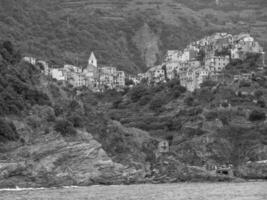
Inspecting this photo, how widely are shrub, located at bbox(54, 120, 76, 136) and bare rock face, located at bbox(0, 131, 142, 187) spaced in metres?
0.75

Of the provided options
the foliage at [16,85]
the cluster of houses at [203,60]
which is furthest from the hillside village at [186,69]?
the foliage at [16,85]

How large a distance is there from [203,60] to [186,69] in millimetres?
3347

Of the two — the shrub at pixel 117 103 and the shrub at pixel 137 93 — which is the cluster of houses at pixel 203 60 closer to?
the shrub at pixel 137 93

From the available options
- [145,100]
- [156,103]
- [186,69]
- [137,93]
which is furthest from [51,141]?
[186,69]

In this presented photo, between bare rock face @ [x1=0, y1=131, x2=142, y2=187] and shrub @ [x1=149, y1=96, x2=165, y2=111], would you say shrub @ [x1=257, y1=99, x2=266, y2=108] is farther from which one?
bare rock face @ [x1=0, y1=131, x2=142, y2=187]

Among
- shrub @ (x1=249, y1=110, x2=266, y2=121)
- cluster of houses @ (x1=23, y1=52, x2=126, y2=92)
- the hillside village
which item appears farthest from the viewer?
cluster of houses @ (x1=23, y1=52, x2=126, y2=92)

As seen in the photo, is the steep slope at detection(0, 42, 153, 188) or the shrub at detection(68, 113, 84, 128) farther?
the shrub at detection(68, 113, 84, 128)

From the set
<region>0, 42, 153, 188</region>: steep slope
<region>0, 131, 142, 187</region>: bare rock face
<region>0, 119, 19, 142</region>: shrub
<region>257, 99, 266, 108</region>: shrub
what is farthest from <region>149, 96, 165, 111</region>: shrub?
<region>0, 119, 19, 142</region>: shrub

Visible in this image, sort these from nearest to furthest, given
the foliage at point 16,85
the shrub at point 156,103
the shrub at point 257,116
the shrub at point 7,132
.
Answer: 1. the shrub at point 7,132
2. the foliage at point 16,85
3. the shrub at point 257,116
4. the shrub at point 156,103

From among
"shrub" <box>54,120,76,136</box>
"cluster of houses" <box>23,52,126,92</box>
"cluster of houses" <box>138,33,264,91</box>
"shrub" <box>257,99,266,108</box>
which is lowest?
"shrub" <box>54,120,76,136</box>

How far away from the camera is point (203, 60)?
134 m

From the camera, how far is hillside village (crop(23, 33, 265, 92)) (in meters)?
128

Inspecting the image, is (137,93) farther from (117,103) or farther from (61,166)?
(61,166)

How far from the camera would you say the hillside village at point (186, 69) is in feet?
420
